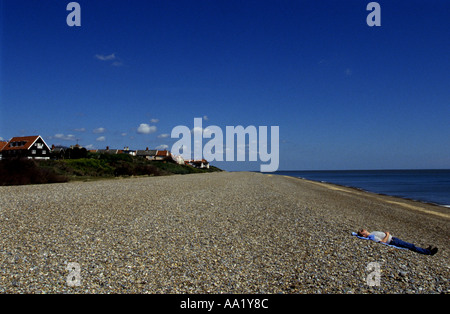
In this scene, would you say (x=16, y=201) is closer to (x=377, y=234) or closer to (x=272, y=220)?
(x=272, y=220)

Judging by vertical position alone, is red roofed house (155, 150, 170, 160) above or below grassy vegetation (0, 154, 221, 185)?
above

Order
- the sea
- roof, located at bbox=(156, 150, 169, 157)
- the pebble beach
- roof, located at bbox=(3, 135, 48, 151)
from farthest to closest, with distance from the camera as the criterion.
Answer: roof, located at bbox=(156, 150, 169, 157) < roof, located at bbox=(3, 135, 48, 151) < the sea < the pebble beach

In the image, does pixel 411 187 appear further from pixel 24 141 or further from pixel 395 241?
pixel 24 141

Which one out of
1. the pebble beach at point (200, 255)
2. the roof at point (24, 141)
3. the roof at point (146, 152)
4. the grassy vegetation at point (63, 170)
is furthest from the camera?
the roof at point (146, 152)

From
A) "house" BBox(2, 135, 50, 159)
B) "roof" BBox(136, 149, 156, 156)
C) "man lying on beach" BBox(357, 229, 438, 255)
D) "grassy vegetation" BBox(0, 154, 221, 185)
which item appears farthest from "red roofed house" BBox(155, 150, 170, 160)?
"man lying on beach" BBox(357, 229, 438, 255)

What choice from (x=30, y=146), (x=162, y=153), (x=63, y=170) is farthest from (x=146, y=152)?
(x=63, y=170)

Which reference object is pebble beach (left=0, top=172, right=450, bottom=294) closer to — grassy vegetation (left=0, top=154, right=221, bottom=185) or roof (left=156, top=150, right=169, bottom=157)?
grassy vegetation (left=0, top=154, right=221, bottom=185)

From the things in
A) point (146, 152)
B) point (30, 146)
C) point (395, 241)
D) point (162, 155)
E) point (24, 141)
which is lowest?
point (395, 241)

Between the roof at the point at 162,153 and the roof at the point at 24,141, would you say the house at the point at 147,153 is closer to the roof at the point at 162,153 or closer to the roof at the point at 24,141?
the roof at the point at 162,153

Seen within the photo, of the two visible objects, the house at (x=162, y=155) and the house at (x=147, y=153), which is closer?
the house at (x=162, y=155)

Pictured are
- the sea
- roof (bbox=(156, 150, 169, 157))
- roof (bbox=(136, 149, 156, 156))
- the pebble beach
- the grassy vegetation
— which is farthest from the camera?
roof (bbox=(136, 149, 156, 156))

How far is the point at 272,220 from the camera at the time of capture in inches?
485

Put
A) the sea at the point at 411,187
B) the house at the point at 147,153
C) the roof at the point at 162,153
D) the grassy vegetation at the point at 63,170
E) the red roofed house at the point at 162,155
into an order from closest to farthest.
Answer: the grassy vegetation at the point at 63,170 → the sea at the point at 411,187 → the red roofed house at the point at 162,155 → the roof at the point at 162,153 → the house at the point at 147,153

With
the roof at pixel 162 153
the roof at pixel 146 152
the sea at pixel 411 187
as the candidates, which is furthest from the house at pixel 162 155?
the sea at pixel 411 187
